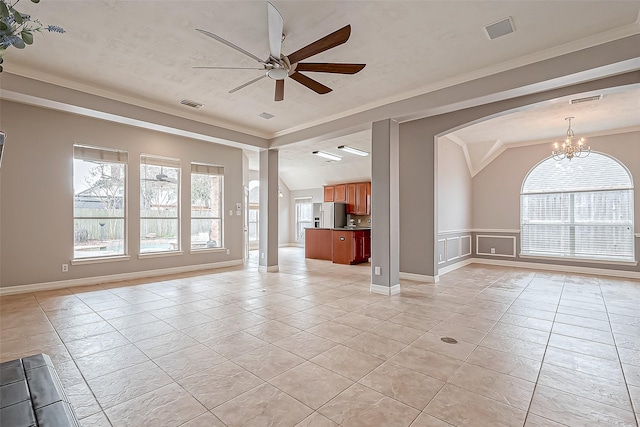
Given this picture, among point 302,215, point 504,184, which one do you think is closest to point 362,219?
point 302,215

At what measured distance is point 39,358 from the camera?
1.48 meters

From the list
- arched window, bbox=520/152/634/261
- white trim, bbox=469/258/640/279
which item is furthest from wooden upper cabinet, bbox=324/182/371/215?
arched window, bbox=520/152/634/261

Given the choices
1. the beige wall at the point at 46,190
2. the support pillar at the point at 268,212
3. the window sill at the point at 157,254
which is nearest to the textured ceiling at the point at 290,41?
the beige wall at the point at 46,190

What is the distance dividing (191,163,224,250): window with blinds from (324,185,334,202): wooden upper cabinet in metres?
4.51

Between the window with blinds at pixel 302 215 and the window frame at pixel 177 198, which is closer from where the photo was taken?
the window frame at pixel 177 198

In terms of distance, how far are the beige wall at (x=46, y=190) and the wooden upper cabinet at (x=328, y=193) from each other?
6.27 metres

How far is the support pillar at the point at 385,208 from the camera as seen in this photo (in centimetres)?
473

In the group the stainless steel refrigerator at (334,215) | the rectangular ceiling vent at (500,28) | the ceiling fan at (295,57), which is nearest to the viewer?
the ceiling fan at (295,57)

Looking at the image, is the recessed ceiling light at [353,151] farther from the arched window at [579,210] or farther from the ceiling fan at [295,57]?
the ceiling fan at [295,57]

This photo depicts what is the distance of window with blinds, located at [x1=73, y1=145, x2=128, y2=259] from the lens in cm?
533

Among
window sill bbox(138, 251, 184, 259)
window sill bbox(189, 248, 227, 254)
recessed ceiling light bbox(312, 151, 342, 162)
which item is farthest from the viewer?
recessed ceiling light bbox(312, 151, 342, 162)

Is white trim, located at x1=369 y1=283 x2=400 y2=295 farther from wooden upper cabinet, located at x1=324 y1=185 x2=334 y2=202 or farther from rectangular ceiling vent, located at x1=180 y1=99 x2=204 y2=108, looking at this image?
wooden upper cabinet, located at x1=324 y1=185 x2=334 y2=202

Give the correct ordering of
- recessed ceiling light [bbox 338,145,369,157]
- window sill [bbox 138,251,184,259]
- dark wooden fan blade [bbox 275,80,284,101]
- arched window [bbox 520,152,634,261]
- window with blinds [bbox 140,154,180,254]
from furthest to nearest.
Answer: recessed ceiling light [bbox 338,145,369,157] < arched window [bbox 520,152,634,261] < window with blinds [bbox 140,154,180,254] < window sill [bbox 138,251,184,259] < dark wooden fan blade [bbox 275,80,284,101]

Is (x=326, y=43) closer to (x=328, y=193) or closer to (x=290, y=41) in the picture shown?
(x=290, y=41)
